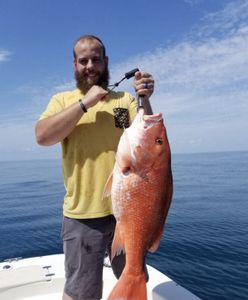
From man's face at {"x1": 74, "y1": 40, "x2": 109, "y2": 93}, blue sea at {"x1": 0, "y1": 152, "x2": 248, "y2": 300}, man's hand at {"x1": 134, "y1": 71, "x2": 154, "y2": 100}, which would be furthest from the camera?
blue sea at {"x1": 0, "y1": 152, "x2": 248, "y2": 300}

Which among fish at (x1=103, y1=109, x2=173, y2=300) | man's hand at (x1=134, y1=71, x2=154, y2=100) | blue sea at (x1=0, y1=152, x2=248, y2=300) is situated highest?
man's hand at (x1=134, y1=71, x2=154, y2=100)

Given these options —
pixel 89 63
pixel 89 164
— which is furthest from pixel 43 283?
pixel 89 63

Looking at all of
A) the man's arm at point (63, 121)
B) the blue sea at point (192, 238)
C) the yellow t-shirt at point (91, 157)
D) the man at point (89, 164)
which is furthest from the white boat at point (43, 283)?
the blue sea at point (192, 238)

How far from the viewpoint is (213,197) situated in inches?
1094

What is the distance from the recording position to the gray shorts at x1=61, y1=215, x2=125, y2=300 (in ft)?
12.3

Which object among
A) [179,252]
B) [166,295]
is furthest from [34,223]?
[166,295]

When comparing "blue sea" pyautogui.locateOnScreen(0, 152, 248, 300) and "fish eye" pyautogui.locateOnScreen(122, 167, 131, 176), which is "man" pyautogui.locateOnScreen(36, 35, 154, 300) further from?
"blue sea" pyautogui.locateOnScreen(0, 152, 248, 300)

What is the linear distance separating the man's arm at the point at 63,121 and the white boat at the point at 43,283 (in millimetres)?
3392

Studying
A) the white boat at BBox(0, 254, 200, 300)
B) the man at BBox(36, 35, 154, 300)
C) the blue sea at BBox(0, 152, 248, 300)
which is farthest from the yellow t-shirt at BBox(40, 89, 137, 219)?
the blue sea at BBox(0, 152, 248, 300)

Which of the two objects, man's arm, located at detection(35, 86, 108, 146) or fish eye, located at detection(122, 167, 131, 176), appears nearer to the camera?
fish eye, located at detection(122, 167, 131, 176)

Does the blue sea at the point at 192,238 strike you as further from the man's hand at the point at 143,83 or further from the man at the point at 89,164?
the man's hand at the point at 143,83

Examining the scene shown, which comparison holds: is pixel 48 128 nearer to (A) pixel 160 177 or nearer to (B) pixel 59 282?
(A) pixel 160 177

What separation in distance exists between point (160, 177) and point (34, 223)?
58.1 ft

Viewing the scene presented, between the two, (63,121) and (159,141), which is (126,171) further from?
(63,121)
